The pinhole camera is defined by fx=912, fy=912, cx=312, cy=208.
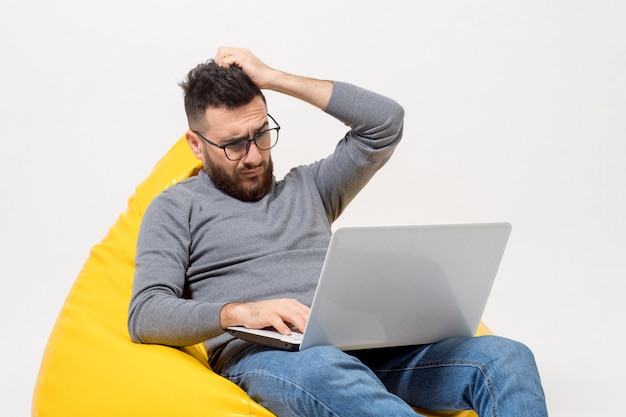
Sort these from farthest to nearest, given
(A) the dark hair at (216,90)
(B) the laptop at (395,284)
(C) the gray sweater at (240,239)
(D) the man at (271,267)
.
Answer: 1. (A) the dark hair at (216,90)
2. (C) the gray sweater at (240,239)
3. (D) the man at (271,267)
4. (B) the laptop at (395,284)

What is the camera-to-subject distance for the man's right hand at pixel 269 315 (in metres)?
1.93

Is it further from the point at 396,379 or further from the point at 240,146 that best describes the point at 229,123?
the point at 396,379

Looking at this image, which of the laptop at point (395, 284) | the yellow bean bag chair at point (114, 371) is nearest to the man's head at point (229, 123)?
the yellow bean bag chair at point (114, 371)

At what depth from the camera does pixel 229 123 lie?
7.80 feet

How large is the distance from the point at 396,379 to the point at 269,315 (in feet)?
1.39

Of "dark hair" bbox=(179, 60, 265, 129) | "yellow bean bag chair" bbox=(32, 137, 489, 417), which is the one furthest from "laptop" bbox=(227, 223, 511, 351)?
"dark hair" bbox=(179, 60, 265, 129)

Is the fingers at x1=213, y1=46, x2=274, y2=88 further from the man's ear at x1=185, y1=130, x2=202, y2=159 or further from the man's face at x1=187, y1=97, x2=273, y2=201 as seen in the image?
the man's ear at x1=185, y1=130, x2=202, y2=159

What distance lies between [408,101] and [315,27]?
0.48m

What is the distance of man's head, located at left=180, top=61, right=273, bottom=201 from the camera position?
238 cm

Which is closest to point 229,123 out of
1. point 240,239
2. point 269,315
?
point 240,239

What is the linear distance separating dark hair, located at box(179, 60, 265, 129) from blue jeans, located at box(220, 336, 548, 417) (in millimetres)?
670

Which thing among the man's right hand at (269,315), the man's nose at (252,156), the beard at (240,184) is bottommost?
the man's right hand at (269,315)

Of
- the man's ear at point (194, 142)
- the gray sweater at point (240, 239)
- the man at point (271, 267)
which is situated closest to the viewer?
the man at point (271, 267)

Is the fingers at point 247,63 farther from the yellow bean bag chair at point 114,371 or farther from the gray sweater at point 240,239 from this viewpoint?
the yellow bean bag chair at point 114,371
